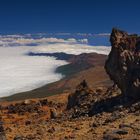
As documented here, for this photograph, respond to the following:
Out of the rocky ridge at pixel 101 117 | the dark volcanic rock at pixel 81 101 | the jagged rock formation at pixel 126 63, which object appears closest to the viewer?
the rocky ridge at pixel 101 117

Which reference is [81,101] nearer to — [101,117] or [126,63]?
[126,63]

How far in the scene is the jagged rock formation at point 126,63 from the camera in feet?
130

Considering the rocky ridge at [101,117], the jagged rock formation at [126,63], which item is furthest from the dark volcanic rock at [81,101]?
the jagged rock formation at [126,63]

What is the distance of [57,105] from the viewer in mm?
72000

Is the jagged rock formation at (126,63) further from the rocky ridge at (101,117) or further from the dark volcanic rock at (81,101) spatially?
the dark volcanic rock at (81,101)

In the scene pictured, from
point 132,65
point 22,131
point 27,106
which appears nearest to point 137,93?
point 132,65

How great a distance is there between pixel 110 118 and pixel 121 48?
10.8m

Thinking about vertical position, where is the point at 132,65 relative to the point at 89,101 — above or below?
above

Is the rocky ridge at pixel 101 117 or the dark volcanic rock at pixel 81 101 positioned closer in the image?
the rocky ridge at pixel 101 117

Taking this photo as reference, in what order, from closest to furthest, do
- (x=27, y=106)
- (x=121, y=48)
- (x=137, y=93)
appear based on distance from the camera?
(x=137, y=93), (x=121, y=48), (x=27, y=106)

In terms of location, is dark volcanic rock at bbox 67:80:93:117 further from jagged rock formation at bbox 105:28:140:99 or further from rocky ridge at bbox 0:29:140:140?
jagged rock formation at bbox 105:28:140:99

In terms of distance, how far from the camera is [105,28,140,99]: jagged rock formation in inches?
1560

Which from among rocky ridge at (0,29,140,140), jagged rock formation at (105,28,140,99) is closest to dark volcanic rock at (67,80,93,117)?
rocky ridge at (0,29,140,140)

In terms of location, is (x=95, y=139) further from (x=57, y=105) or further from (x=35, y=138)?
(x=57, y=105)
